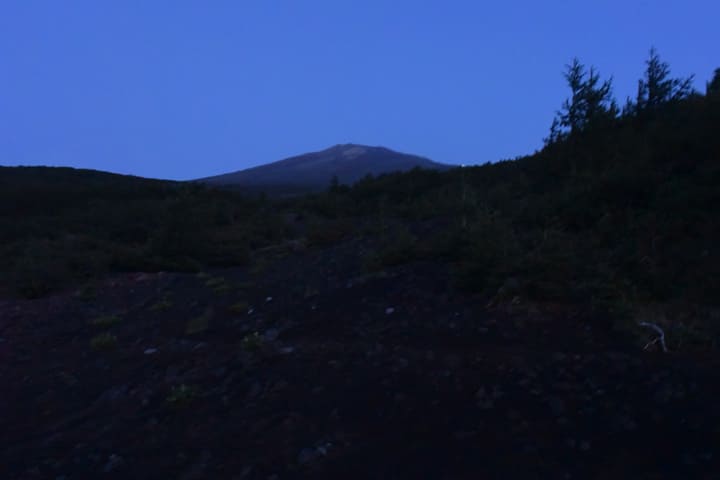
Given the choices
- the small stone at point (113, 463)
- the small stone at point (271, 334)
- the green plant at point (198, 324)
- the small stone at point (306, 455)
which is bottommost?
the small stone at point (113, 463)

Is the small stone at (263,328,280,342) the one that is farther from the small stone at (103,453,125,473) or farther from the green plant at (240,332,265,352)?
the small stone at (103,453,125,473)

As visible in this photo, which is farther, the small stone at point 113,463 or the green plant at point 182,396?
the green plant at point 182,396

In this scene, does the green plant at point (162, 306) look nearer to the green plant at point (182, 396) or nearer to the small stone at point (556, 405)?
the green plant at point (182, 396)

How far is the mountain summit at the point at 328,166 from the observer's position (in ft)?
235

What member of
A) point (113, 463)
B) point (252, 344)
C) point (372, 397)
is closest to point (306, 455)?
point (372, 397)

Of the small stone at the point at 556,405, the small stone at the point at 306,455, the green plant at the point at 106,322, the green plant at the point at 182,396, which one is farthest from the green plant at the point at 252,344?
the green plant at the point at 106,322

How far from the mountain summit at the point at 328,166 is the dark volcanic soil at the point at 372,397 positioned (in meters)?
59.3

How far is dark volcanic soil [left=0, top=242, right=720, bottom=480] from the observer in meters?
4.35

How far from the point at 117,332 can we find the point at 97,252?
5.99m

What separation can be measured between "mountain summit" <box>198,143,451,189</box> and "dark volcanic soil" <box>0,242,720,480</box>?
59273 mm

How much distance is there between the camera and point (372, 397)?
207 inches

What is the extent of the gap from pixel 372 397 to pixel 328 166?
3013 inches

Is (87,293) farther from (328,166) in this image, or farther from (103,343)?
(328,166)

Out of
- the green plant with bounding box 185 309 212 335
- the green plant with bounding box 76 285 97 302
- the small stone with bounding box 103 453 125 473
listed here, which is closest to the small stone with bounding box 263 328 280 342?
the green plant with bounding box 185 309 212 335
